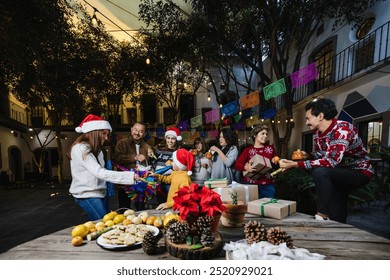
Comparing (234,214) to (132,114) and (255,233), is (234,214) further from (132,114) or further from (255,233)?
(132,114)

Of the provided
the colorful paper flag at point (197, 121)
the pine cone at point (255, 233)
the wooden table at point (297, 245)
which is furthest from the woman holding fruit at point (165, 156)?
the colorful paper flag at point (197, 121)

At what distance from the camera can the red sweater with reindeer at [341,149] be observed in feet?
5.06

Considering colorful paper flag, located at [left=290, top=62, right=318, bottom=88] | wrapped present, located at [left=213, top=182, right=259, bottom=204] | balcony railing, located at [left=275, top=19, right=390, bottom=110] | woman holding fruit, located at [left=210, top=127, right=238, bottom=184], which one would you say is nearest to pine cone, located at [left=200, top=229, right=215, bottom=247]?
wrapped present, located at [left=213, top=182, right=259, bottom=204]

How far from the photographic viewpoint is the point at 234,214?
118 centimetres

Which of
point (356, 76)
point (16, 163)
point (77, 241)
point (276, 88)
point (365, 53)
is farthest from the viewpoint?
point (16, 163)

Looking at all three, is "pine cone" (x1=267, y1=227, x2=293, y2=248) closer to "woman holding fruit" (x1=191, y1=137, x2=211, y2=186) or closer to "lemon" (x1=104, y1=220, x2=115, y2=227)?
"lemon" (x1=104, y1=220, x2=115, y2=227)

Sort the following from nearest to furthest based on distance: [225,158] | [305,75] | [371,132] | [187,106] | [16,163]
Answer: [225,158], [305,75], [371,132], [187,106], [16,163]

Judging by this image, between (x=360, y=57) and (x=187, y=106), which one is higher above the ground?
(x=360, y=57)

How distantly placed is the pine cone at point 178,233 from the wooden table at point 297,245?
0.09 metres

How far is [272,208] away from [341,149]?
796 mm

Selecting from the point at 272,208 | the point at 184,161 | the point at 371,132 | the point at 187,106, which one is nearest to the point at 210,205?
the point at 272,208

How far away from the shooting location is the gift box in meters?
1.31

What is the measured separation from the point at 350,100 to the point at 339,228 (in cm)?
557
